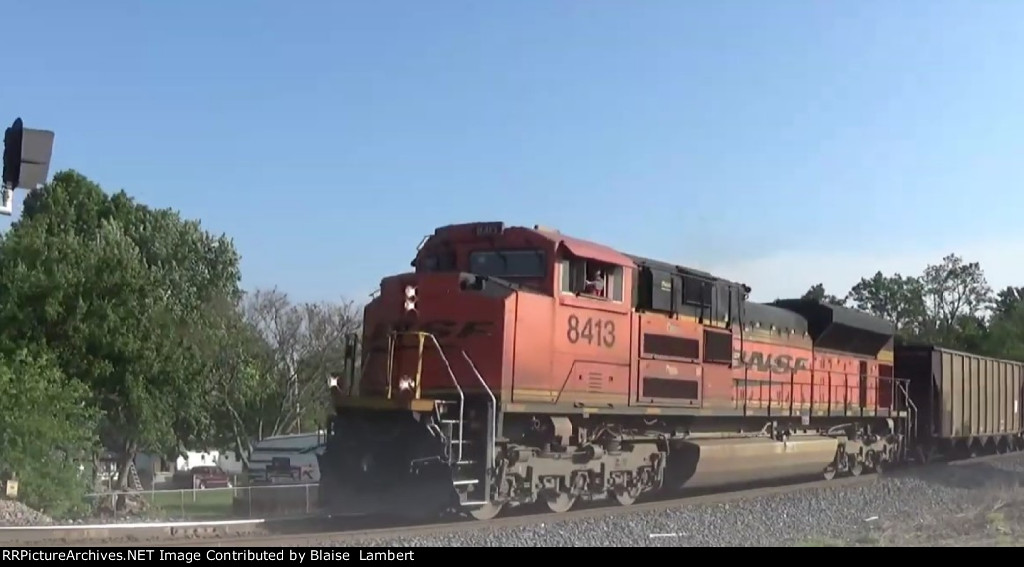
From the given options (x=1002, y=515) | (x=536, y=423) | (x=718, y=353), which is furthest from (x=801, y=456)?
(x=536, y=423)

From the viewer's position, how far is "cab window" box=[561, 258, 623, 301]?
1384 cm

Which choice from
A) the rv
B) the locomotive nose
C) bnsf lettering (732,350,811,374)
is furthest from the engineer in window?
the rv

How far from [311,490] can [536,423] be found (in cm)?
1054

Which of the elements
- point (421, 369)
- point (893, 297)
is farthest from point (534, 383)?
point (893, 297)

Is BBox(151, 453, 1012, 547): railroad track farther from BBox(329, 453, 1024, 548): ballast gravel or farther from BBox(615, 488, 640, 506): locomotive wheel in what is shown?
BBox(329, 453, 1024, 548): ballast gravel

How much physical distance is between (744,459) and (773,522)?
12.4 feet

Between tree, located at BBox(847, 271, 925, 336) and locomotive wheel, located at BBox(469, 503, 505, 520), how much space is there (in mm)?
76133

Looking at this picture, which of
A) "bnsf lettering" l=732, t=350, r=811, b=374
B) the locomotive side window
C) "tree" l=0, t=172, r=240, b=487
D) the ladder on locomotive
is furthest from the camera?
"tree" l=0, t=172, r=240, b=487

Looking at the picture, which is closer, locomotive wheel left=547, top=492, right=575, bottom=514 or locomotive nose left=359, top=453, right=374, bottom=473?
locomotive nose left=359, top=453, right=374, bottom=473

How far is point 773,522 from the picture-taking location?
44.9 ft

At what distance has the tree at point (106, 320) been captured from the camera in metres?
24.1

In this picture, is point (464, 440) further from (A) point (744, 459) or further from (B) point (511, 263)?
(A) point (744, 459)

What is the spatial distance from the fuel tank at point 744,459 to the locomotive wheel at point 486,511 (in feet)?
12.7
